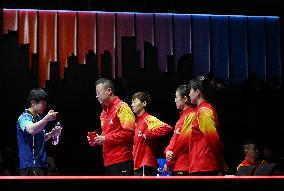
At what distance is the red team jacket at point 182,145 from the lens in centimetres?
443

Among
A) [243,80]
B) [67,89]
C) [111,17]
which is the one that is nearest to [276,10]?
[243,80]

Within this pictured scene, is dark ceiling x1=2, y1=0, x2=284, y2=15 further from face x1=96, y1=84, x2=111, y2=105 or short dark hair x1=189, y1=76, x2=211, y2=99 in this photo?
short dark hair x1=189, y1=76, x2=211, y2=99

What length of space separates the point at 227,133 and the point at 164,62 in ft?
4.52

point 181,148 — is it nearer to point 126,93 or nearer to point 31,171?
point 31,171

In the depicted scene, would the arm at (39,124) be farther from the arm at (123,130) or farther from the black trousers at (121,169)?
the black trousers at (121,169)

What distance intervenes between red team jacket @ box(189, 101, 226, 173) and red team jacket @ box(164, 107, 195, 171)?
0.22 metres

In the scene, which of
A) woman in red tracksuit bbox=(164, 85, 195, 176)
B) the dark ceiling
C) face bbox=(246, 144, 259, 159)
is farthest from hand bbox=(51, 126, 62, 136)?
the dark ceiling

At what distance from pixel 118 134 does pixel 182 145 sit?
0.56m

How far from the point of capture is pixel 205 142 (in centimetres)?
413

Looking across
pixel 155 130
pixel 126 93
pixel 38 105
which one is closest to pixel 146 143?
pixel 155 130

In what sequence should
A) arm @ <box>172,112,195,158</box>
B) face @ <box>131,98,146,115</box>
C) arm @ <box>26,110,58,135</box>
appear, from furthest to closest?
1. face @ <box>131,98,146,115</box>
2. arm @ <box>172,112,195,158</box>
3. arm @ <box>26,110,58,135</box>

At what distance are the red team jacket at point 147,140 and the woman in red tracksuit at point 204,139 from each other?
0.58 m

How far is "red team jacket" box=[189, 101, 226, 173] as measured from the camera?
409 cm

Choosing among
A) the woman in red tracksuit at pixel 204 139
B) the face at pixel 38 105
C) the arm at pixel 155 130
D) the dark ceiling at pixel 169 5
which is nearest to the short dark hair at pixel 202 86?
the woman in red tracksuit at pixel 204 139
